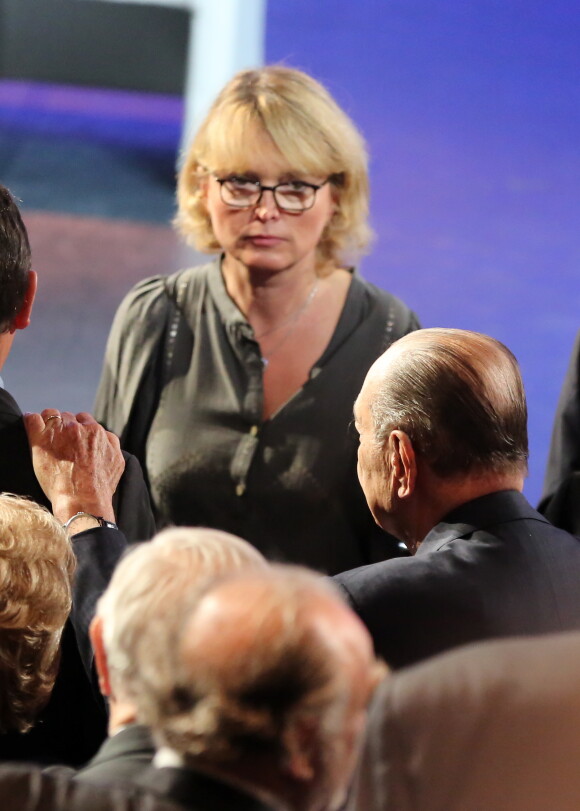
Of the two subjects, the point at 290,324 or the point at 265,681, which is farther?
the point at 290,324

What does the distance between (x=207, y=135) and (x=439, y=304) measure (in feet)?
4.74

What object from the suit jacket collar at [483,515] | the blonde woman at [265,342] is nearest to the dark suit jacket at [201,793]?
the suit jacket collar at [483,515]

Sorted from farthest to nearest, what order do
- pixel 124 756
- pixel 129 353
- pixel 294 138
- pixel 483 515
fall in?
pixel 129 353, pixel 294 138, pixel 483 515, pixel 124 756

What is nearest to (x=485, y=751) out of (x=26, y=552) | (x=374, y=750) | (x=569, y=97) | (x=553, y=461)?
(x=374, y=750)

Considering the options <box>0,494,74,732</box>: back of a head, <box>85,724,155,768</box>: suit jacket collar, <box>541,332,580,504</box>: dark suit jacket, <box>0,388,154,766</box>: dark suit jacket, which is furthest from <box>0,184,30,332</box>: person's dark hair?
<box>541,332,580,504</box>: dark suit jacket

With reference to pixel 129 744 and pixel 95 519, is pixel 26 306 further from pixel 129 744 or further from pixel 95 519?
pixel 129 744

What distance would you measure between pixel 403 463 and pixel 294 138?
3.73 ft

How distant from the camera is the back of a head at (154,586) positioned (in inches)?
40.7

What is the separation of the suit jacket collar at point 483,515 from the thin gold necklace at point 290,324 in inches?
43.8

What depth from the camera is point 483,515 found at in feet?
5.76

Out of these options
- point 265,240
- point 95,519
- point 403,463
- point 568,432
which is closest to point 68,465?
point 95,519

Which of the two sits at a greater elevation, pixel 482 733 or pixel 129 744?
pixel 482 733

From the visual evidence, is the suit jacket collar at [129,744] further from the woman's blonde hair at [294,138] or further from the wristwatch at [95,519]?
the woman's blonde hair at [294,138]

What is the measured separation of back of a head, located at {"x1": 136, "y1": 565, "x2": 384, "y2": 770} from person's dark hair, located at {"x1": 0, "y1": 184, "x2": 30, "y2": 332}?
984 millimetres
